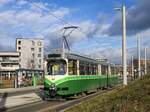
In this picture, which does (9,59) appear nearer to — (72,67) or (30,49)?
(30,49)

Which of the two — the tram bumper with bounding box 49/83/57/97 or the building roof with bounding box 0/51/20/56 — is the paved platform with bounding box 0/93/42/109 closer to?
the tram bumper with bounding box 49/83/57/97

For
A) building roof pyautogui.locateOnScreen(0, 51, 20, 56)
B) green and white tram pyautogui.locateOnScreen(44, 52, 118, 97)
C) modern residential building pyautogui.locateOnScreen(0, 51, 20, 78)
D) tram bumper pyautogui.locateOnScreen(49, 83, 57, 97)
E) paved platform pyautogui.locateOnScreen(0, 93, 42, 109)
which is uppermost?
building roof pyautogui.locateOnScreen(0, 51, 20, 56)

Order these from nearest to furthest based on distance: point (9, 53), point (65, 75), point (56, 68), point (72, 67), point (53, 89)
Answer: point (53, 89) < point (65, 75) < point (56, 68) < point (72, 67) < point (9, 53)

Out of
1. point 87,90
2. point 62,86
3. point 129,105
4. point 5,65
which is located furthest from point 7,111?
point 5,65

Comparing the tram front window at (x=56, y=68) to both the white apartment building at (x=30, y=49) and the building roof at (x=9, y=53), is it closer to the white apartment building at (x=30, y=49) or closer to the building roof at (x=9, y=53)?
the building roof at (x=9, y=53)

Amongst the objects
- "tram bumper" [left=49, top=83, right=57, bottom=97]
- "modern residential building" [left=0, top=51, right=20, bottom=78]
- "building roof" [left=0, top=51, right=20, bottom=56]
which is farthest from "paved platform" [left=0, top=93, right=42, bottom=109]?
"building roof" [left=0, top=51, right=20, bottom=56]

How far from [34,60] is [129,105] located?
155 m

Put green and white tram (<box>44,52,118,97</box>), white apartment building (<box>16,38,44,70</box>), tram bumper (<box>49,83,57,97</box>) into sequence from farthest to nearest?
white apartment building (<box>16,38,44,70</box>)
green and white tram (<box>44,52,118,97</box>)
tram bumper (<box>49,83,57,97</box>)

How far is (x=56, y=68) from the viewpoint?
1095 inches

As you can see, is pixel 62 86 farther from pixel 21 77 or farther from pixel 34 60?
pixel 34 60

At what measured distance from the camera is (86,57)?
107ft

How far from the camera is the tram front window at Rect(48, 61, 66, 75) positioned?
27494mm

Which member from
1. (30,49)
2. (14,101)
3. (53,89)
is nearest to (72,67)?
(53,89)

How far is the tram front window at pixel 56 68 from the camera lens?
27.5 metres
